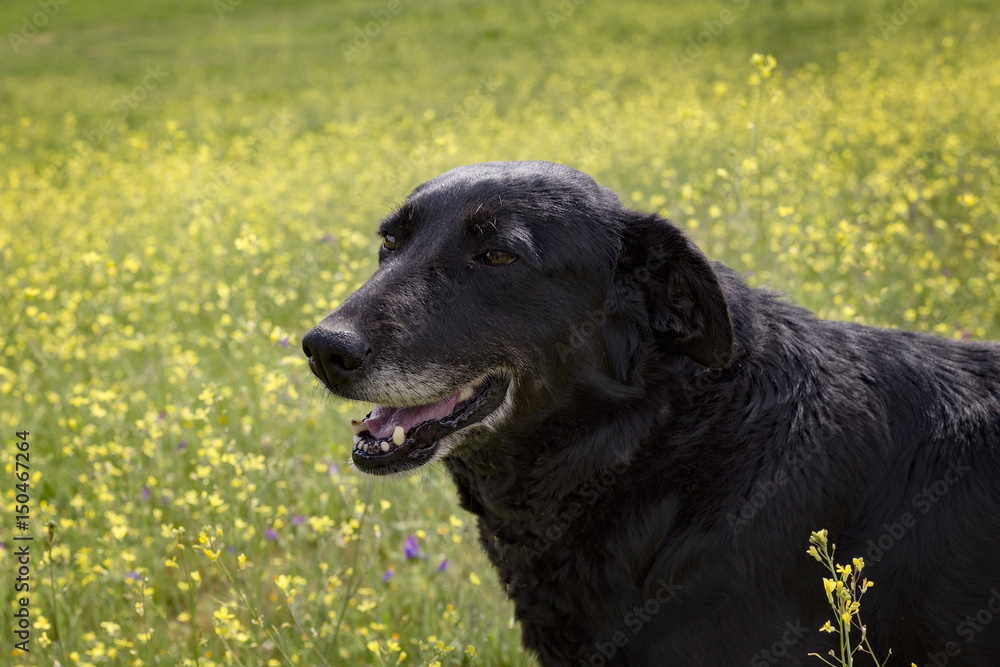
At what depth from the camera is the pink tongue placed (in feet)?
8.70

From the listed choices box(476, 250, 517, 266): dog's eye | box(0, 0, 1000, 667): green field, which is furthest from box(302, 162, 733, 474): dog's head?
box(0, 0, 1000, 667): green field

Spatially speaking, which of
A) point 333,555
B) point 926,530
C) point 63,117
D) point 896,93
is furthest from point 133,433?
point 63,117

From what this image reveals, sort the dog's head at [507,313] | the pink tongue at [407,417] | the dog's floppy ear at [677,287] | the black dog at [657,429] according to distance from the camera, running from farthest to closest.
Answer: the pink tongue at [407,417], the dog's head at [507,313], the dog's floppy ear at [677,287], the black dog at [657,429]

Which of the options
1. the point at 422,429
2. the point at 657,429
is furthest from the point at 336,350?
the point at 657,429

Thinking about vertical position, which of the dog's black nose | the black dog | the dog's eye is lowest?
the black dog

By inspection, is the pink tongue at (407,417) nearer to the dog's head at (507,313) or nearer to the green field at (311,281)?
the dog's head at (507,313)

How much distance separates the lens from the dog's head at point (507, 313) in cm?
247

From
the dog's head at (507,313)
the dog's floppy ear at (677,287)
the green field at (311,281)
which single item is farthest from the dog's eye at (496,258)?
the green field at (311,281)

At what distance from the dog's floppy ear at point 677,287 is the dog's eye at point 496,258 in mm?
399

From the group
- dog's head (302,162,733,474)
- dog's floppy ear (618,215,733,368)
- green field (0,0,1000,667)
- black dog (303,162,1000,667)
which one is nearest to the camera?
black dog (303,162,1000,667)

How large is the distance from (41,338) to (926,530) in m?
6.20

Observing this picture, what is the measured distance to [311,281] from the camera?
21.0 feet

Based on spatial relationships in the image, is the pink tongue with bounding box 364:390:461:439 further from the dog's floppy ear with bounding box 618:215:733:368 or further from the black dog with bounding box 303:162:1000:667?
the dog's floppy ear with bounding box 618:215:733:368

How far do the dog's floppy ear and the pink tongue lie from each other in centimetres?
75
